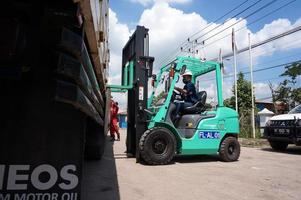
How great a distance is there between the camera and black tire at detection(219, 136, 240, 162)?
26.1ft

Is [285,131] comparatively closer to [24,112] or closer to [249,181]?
[249,181]

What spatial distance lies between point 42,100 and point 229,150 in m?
6.64

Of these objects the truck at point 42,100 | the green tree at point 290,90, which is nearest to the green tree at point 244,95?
the green tree at point 290,90

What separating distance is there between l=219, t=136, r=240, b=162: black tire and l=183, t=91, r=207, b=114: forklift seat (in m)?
1.02

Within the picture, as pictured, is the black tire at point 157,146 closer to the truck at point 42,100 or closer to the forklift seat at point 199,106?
the forklift seat at point 199,106

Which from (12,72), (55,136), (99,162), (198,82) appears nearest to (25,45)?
(12,72)

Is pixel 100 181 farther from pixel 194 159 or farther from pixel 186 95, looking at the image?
pixel 194 159

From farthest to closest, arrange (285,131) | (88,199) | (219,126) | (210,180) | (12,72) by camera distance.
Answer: (285,131)
(219,126)
(210,180)
(88,199)
(12,72)

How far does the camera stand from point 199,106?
796 centimetres

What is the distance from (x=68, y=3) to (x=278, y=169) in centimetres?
635

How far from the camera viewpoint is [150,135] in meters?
6.91

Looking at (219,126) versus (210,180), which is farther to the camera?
(219,126)

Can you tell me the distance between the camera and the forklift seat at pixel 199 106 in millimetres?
7820

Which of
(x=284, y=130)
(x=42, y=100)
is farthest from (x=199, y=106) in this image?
(x=42, y=100)
